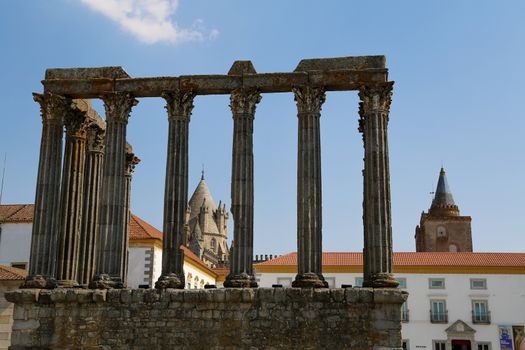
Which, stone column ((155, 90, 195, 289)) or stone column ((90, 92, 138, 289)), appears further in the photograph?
stone column ((90, 92, 138, 289))

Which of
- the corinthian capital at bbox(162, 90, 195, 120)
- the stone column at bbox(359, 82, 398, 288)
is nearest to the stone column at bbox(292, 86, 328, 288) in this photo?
the stone column at bbox(359, 82, 398, 288)

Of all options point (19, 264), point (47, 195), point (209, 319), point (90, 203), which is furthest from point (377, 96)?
point (19, 264)

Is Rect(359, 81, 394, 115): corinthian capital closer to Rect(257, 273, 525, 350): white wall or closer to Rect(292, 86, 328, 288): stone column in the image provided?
Rect(292, 86, 328, 288): stone column

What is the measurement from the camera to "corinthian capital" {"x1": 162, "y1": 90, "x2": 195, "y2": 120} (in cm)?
2112

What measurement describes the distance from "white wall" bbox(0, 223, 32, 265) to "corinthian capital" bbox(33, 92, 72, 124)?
16.8 m

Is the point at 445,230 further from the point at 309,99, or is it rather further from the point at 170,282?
the point at 170,282

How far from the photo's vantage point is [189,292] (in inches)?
750

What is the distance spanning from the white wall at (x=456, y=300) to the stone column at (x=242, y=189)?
30.0 m

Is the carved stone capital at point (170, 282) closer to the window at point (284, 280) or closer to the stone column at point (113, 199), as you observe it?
the stone column at point (113, 199)

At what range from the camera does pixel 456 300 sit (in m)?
49.4

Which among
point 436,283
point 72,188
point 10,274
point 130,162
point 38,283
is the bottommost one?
point 38,283

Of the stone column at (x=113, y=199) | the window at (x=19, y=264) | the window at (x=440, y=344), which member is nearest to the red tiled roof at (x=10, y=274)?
the window at (x=19, y=264)

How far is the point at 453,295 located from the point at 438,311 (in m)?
1.68

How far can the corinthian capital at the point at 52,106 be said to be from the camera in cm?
2150
